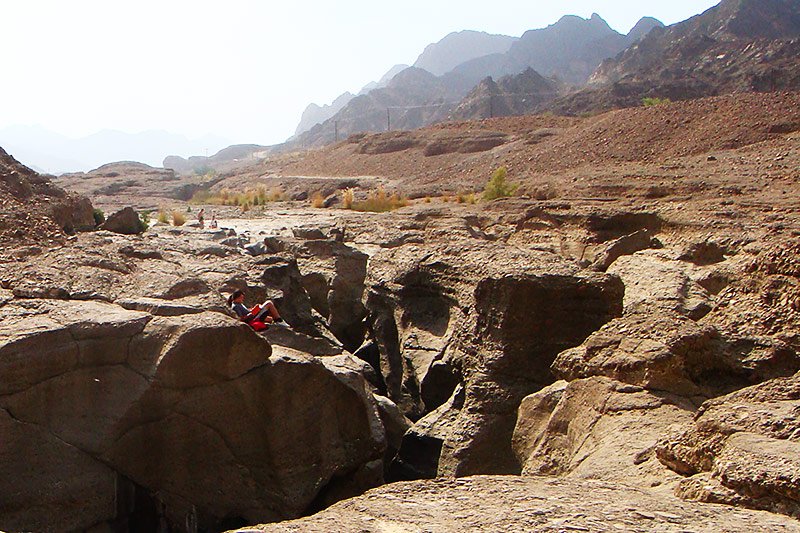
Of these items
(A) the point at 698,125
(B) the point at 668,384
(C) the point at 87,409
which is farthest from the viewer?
(A) the point at 698,125

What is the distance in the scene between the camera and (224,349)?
22.7 feet

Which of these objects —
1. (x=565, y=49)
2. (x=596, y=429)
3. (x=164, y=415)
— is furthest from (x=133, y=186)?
(x=565, y=49)

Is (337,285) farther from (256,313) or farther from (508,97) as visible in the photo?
(508,97)

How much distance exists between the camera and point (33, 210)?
11.8 m

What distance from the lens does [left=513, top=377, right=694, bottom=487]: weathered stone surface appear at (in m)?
4.97

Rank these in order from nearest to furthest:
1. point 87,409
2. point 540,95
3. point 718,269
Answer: point 87,409 → point 718,269 → point 540,95

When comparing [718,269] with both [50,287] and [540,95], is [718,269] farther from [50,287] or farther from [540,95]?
[540,95]

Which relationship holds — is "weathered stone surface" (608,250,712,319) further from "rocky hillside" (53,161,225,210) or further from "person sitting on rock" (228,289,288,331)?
"rocky hillside" (53,161,225,210)

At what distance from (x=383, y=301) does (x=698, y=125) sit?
21.8m

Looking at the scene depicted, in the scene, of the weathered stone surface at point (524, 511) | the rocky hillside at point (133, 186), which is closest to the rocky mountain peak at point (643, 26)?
the rocky hillside at point (133, 186)

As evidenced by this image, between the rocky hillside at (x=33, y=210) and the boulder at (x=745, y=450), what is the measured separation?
765 cm

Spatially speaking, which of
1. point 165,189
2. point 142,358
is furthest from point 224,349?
point 165,189

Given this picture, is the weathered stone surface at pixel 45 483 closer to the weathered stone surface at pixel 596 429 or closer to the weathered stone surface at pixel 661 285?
the weathered stone surface at pixel 596 429

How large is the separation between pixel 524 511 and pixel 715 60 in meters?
59.0
